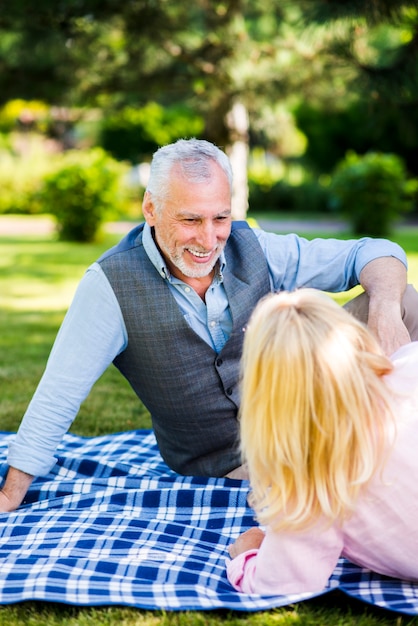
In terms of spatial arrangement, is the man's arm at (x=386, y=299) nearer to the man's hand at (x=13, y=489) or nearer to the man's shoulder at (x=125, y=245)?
the man's shoulder at (x=125, y=245)

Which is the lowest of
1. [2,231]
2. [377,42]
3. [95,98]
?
[2,231]

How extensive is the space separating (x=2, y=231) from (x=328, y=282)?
12.6 m

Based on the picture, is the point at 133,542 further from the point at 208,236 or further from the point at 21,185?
the point at 21,185

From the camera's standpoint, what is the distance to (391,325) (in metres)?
2.63

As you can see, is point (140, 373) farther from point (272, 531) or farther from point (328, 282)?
point (272, 531)

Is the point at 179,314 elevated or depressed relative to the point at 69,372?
elevated

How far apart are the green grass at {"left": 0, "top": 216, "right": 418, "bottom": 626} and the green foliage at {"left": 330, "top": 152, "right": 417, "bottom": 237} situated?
53 cm

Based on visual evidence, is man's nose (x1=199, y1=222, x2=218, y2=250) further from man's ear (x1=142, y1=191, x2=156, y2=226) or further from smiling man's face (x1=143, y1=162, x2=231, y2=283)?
man's ear (x1=142, y1=191, x2=156, y2=226)

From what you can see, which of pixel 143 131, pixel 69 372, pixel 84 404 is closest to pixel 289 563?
pixel 69 372

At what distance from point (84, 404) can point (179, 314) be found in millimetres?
1945

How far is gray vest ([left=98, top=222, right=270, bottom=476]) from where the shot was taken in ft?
9.07

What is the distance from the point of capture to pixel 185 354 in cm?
280

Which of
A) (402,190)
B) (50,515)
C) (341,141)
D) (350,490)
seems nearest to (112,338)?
(50,515)

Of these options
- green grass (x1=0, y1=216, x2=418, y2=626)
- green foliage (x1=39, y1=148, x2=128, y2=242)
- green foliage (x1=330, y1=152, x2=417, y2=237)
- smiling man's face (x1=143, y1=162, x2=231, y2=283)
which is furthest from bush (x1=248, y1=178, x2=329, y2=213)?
smiling man's face (x1=143, y1=162, x2=231, y2=283)
